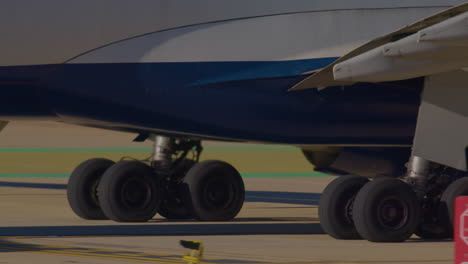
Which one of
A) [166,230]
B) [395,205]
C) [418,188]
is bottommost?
[166,230]

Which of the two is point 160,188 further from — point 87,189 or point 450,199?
point 450,199

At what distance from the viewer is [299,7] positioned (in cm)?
2162

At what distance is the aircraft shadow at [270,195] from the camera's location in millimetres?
32156

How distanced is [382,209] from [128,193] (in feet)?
16.9

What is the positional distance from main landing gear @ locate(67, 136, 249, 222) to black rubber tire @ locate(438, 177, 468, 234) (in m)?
4.86

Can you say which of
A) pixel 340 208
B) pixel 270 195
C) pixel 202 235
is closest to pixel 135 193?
pixel 202 235

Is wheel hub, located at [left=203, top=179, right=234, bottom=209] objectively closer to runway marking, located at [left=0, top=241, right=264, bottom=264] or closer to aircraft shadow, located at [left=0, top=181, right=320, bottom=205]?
runway marking, located at [left=0, top=241, right=264, bottom=264]

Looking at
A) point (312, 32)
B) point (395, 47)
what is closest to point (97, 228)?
point (312, 32)

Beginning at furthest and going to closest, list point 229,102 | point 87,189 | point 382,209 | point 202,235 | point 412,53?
point 87,189, point 202,235, point 229,102, point 382,209, point 412,53

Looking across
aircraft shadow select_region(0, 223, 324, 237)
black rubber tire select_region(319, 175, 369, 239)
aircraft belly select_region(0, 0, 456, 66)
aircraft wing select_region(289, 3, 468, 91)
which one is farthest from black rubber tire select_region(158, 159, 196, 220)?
aircraft wing select_region(289, 3, 468, 91)

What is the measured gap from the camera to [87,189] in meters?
25.6

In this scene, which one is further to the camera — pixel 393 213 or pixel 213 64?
pixel 213 64

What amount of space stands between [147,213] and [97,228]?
3.90 ft

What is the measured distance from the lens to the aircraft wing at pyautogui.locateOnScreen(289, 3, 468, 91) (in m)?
18.8
